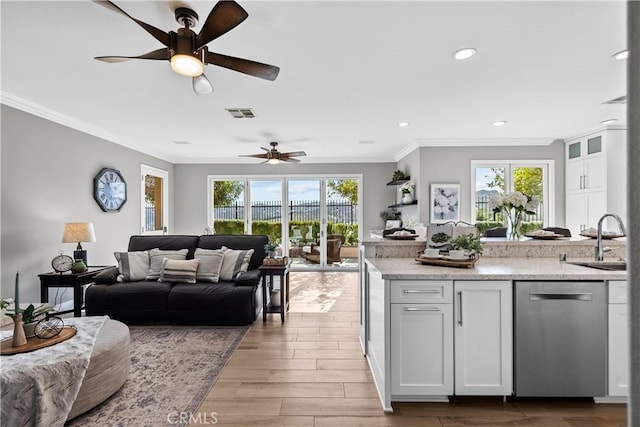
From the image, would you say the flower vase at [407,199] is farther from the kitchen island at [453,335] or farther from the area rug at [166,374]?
the kitchen island at [453,335]

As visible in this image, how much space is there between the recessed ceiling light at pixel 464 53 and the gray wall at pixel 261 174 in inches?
191

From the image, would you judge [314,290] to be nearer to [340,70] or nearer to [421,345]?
[421,345]

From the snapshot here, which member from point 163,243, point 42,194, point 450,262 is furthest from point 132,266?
point 450,262

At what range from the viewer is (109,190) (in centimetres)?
513

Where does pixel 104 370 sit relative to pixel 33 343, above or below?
below

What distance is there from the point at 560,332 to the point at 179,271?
3645mm

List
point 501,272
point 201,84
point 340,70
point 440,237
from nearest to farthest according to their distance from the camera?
point 501,272 < point 201,84 < point 440,237 < point 340,70

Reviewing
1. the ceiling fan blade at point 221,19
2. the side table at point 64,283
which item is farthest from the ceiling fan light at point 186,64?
the side table at point 64,283

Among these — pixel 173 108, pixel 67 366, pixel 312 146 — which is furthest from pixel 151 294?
pixel 312 146

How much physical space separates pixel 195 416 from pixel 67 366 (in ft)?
2.65

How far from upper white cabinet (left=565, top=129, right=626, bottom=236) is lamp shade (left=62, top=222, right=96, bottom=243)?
7075 mm

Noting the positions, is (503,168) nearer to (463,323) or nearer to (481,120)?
(481,120)

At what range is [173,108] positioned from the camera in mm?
3959

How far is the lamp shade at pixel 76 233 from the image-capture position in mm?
3838
